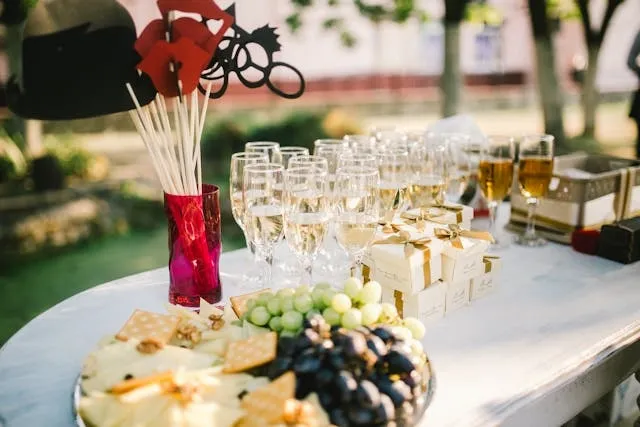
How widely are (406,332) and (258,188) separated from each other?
53 cm

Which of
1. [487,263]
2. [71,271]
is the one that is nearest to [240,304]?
[487,263]

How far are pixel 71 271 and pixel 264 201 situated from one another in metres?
3.82

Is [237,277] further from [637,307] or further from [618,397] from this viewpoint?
[618,397]

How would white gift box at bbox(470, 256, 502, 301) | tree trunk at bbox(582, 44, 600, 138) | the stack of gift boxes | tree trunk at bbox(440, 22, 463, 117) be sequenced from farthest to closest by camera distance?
tree trunk at bbox(582, 44, 600, 138) → tree trunk at bbox(440, 22, 463, 117) → white gift box at bbox(470, 256, 502, 301) → the stack of gift boxes

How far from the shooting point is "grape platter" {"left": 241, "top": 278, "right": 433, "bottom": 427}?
89 cm

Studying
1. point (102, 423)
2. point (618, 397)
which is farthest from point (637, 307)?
point (102, 423)

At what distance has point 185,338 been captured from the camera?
3.66ft

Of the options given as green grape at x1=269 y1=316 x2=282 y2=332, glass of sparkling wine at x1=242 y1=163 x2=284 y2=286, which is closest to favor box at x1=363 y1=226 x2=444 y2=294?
glass of sparkling wine at x1=242 y1=163 x2=284 y2=286

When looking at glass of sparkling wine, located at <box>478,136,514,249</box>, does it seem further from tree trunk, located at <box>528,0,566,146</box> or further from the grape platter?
tree trunk, located at <box>528,0,566,146</box>

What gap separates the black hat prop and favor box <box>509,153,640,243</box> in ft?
4.10

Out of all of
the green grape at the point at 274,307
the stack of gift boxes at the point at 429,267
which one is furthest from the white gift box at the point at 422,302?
the green grape at the point at 274,307

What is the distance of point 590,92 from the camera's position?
864cm

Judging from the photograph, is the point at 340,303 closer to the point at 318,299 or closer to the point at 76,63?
the point at 318,299

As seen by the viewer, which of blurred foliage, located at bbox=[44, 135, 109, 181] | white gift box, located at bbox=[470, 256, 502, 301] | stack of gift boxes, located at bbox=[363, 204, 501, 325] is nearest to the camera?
stack of gift boxes, located at bbox=[363, 204, 501, 325]
